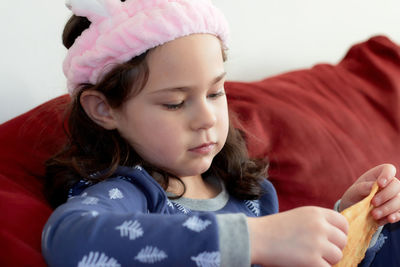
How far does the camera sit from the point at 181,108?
33.2 inches

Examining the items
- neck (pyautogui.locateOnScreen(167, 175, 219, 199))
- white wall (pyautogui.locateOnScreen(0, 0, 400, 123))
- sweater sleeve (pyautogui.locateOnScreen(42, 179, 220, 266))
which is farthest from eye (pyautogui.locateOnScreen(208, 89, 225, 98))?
white wall (pyautogui.locateOnScreen(0, 0, 400, 123))

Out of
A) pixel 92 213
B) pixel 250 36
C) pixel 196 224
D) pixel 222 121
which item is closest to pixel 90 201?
pixel 92 213

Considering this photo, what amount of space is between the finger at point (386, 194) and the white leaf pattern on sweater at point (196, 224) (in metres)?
0.34

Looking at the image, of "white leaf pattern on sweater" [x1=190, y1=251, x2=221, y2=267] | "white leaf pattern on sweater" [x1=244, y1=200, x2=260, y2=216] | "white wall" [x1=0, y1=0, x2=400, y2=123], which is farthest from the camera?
"white wall" [x1=0, y1=0, x2=400, y2=123]

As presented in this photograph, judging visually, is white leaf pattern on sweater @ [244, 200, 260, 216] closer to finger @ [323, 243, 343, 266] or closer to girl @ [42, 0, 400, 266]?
Answer: girl @ [42, 0, 400, 266]

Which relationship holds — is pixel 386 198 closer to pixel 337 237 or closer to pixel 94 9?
pixel 337 237

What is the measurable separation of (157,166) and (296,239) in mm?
305

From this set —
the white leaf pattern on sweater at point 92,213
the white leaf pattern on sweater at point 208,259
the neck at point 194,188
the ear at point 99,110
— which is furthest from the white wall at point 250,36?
the white leaf pattern on sweater at point 208,259

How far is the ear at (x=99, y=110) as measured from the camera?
0.90m

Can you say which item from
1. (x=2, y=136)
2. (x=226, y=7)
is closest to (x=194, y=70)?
(x=2, y=136)

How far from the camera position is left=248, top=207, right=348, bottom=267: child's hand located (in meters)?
0.67

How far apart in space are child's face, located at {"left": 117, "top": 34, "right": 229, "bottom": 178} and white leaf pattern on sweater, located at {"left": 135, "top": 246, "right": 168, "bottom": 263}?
241 millimetres

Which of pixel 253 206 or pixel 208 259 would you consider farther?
pixel 253 206

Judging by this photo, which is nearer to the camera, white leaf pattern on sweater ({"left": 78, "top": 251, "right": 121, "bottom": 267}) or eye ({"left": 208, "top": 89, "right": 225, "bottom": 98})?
white leaf pattern on sweater ({"left": 78, "top": 251, "right": 121, "bottom": 267})
